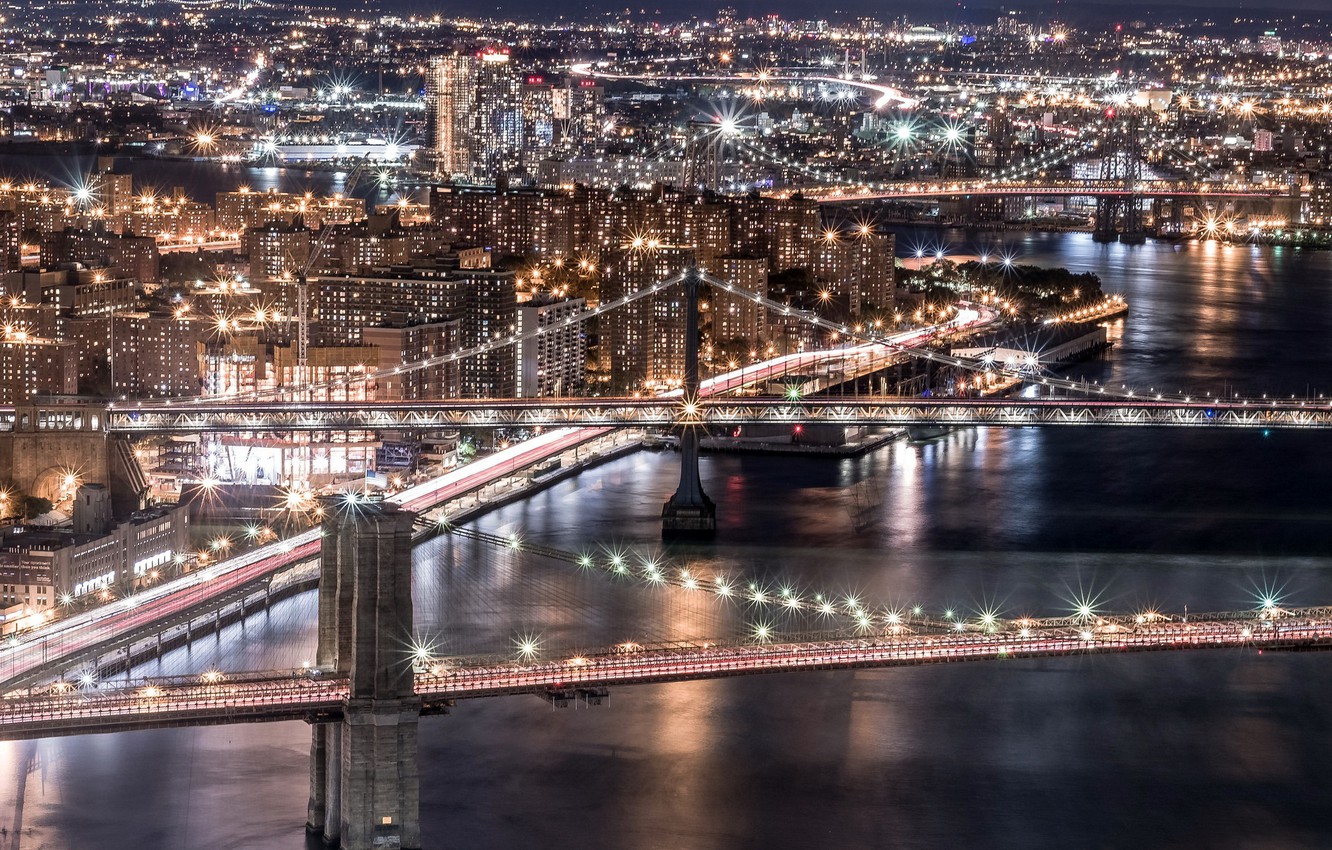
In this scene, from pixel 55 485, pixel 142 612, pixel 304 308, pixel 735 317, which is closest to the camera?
pixel 142 612

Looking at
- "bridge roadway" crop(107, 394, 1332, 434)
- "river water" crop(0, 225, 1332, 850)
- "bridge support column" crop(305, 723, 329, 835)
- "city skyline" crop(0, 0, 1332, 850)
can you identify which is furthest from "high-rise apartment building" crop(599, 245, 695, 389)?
"bridge support column" crop(305, 723, 329, 835)

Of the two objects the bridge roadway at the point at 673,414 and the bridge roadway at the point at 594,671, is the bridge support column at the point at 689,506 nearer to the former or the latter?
the bridge roadway at the point at 673,414

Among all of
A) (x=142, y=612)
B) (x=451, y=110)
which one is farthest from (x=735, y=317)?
(x=451, y=110)

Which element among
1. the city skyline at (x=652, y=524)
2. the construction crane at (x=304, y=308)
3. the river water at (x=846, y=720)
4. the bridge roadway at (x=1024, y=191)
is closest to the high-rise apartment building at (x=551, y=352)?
the city skyline at (x=652, y=524)

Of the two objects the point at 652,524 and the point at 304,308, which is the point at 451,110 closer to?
the point at 304,308

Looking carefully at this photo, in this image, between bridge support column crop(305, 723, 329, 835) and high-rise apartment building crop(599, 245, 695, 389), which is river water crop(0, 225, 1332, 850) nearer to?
bridge support column crop(305, 723, 329, 835)

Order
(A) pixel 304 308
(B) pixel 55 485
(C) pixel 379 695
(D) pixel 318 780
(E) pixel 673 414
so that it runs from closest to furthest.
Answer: (C) pixel 379 695
(D) pixel 318 780
(B) pixel 55 485
(E) pixel 673 414
(A) pixel 304 308

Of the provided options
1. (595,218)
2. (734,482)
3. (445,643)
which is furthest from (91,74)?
(445,643)
